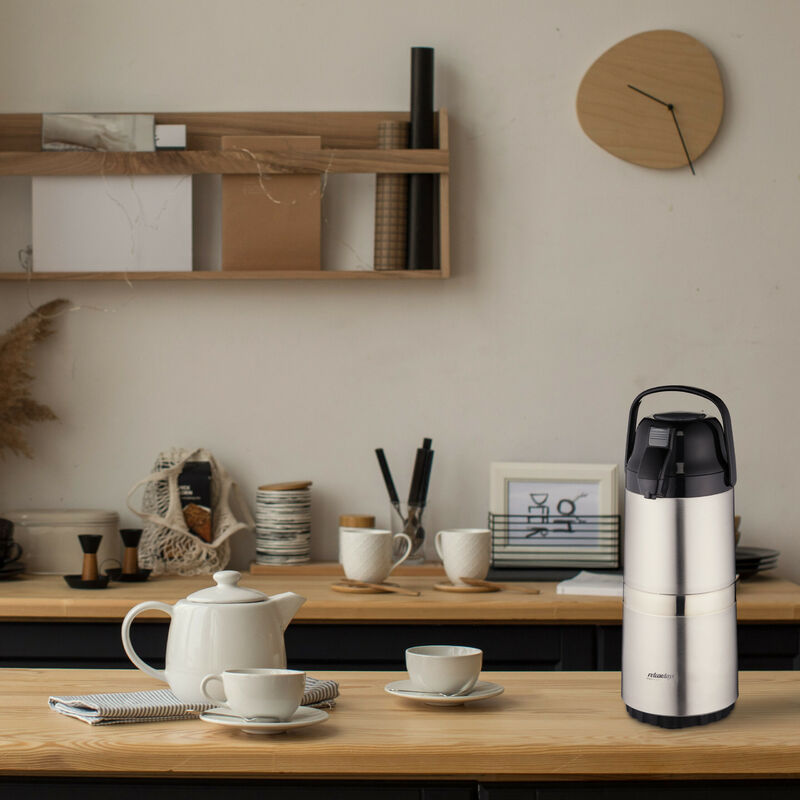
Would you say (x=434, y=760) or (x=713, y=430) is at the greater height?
(x=713, y=430)

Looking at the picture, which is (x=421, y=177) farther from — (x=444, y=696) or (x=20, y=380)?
(x=444, y=696)

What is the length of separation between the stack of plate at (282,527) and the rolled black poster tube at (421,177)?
0.69m

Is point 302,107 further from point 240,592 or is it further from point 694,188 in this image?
point 240,592

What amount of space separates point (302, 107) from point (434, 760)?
6.92 feet

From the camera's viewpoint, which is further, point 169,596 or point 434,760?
point 169,596

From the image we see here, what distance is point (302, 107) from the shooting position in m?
2.80

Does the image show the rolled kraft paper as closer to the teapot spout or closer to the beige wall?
the beige wall

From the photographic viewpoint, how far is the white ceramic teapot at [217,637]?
47.5 inches

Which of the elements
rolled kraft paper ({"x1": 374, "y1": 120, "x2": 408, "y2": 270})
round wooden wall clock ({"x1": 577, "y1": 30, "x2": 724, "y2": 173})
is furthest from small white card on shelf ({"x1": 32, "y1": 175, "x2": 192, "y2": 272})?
round wooden wall clock ({"x1": 577, "y1": 30, "x2": 724, "y2": 173})

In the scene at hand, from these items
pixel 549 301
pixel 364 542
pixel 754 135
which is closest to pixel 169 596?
pixel 364 542

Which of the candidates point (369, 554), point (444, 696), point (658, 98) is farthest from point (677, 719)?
point (658, 98)

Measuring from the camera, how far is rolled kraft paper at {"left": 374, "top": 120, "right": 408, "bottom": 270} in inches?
106

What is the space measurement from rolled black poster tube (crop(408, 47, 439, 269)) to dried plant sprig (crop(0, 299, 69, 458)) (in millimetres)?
998

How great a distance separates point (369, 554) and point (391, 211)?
0.95 metres
